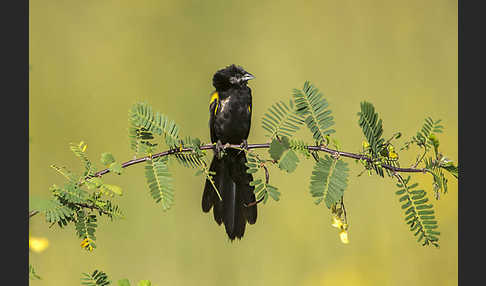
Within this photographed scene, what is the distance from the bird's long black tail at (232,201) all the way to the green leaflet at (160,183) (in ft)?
1.52

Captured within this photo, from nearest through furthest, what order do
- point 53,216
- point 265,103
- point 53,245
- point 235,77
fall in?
point 53,216
point 235,77
point 53,245
point 265,103

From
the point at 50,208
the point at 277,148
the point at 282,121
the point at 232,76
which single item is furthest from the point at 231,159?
the point at 50,208

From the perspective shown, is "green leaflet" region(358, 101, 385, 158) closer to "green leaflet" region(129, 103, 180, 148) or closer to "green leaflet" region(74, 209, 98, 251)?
"green leaflet" region(129, 103, 180, 148)

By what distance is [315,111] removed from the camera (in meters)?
0.84

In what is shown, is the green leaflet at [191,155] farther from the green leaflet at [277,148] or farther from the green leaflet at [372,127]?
the green leaflet at [372,127]

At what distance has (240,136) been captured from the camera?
1790 millimetres

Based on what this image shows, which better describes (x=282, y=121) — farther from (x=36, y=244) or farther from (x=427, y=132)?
(x=36, y=244)

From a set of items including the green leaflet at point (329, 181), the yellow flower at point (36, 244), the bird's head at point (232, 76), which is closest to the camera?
the yellow flower at point (36, 244)

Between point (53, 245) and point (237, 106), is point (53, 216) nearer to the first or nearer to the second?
point (237, 106)

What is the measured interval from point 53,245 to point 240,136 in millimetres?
1066

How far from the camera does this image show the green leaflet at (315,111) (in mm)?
826

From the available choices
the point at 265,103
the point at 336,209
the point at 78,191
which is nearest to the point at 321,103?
the point at 336,209

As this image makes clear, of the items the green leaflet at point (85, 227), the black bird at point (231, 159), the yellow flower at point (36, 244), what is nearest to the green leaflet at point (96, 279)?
the green leaflet at point (85, 227)

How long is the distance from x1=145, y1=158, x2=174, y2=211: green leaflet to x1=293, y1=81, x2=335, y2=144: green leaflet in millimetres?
282
